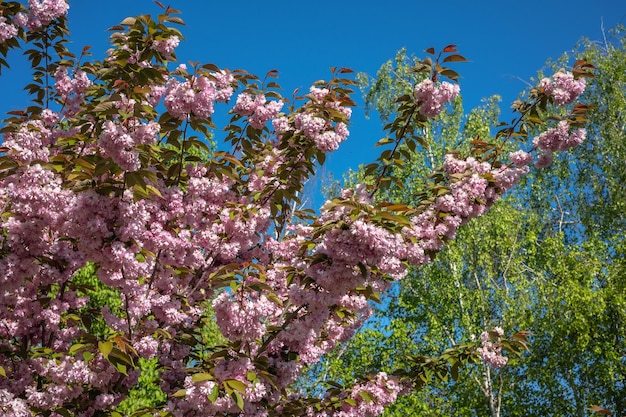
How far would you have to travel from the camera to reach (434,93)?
3.98m

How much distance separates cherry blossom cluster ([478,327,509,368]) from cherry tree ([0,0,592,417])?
2 centimetres

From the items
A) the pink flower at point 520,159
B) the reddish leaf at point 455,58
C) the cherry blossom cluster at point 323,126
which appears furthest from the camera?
the pink flower at point 520,159

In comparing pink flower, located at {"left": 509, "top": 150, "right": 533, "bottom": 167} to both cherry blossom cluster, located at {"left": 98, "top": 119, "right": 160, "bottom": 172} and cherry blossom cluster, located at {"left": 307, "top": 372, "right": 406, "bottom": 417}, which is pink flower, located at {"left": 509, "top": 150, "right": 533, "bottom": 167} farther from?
cherry blossom cluster, located at {"left": 98, "top": 119, "right": 160, "bottom": 172}

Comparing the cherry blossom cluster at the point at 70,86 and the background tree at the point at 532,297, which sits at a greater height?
the background tree at the point at 532,297

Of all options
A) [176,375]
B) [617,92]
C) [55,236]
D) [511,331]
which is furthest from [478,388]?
[55,236]

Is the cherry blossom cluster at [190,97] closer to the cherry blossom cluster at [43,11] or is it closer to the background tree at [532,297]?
the cherry blossom cluster at [43,11]

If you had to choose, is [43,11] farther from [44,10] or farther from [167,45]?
[167,45]

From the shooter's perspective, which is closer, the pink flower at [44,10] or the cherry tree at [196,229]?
the cherry tree at [196,229]

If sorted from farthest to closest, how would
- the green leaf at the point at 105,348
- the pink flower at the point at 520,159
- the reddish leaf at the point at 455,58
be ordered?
the pink flower at the point at 520,159, the reddish leaf at the point at 455,58, the green leaf at the point at 105,348

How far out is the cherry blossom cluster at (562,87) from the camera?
4332 millimetres

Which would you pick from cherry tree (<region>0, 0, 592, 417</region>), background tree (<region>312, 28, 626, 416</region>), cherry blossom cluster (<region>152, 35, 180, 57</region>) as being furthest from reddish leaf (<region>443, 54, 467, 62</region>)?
background tree (<region>312, 28, 626, 416</region>)

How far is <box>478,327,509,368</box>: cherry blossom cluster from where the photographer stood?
4.55 meters

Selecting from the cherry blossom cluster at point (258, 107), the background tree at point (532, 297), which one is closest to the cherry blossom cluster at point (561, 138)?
the cherry blossom cluster at point (258, 107)

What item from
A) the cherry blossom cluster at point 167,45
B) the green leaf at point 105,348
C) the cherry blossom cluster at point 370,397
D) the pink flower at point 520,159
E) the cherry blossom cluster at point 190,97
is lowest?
the green leaf at point 105,348
